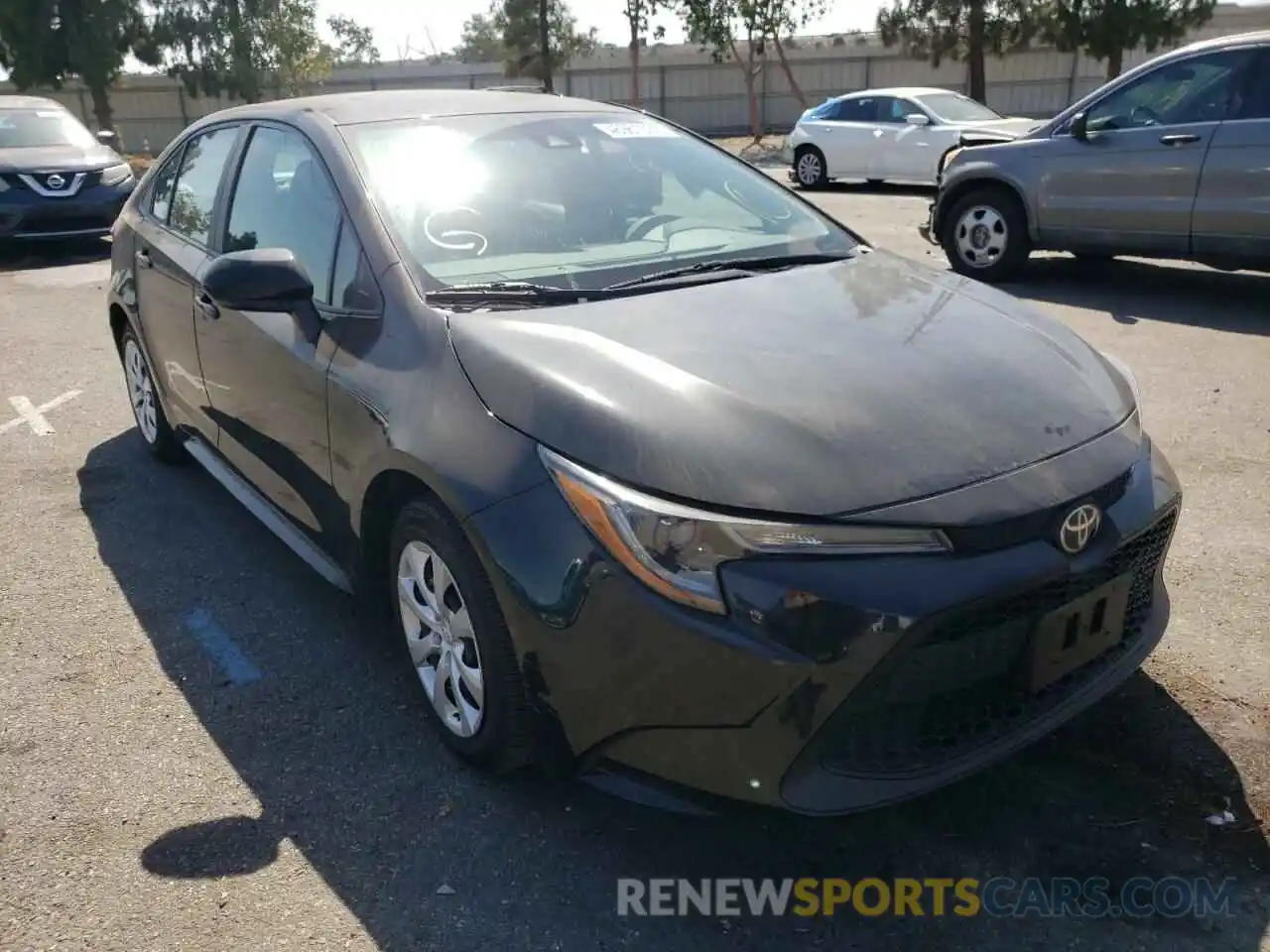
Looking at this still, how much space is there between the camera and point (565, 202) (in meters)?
3.21

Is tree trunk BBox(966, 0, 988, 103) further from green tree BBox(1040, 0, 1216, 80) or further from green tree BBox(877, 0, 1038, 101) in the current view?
green tree BBox(1040, 0, 1216, 80)

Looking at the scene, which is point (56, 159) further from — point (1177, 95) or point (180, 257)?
point (1177, 95)

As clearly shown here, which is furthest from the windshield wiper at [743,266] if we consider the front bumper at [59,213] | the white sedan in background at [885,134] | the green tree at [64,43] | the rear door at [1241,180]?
the green tree at [64,43]

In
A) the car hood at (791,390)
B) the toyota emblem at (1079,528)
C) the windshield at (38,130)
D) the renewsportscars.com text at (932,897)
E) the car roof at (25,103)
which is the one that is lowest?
the renewsportscars.com text at (932,897)

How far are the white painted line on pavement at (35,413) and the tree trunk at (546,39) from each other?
3046 cm

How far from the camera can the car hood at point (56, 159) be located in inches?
412

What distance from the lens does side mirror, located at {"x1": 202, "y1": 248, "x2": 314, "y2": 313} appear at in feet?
9.23

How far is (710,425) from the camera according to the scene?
2164mm

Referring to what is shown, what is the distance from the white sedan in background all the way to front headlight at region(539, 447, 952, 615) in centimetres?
1347

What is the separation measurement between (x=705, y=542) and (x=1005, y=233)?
23.7 feet

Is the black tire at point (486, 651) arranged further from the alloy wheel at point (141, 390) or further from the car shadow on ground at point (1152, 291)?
the car shadow on ground at point (1152, 291)

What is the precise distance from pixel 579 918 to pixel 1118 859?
1.19m

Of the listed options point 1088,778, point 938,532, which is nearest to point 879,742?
point 938,532

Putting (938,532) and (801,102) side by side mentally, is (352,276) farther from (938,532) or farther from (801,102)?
(801,102)
